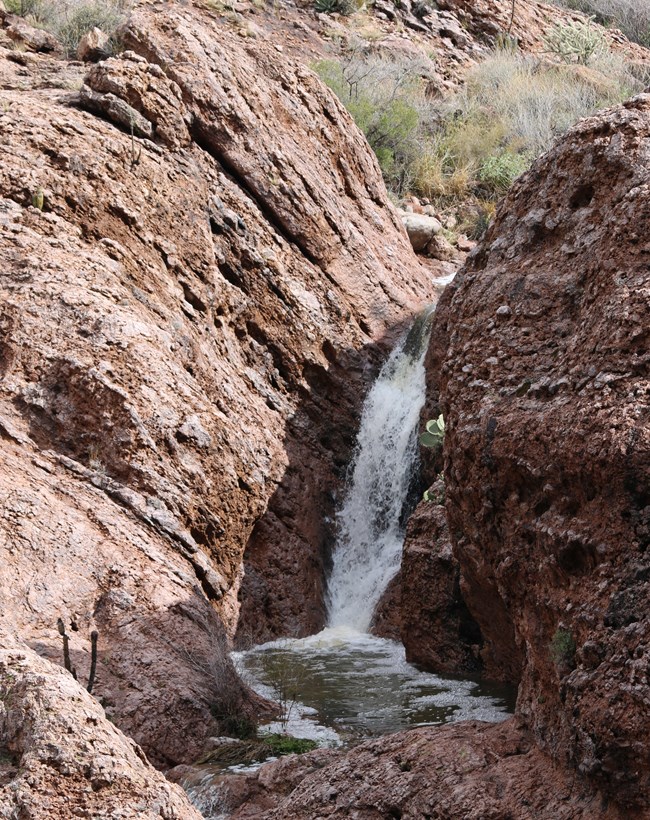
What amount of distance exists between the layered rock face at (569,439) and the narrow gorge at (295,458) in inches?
0.7

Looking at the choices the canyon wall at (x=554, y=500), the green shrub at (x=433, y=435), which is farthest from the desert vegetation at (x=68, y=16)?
the canyon wall at (x=554, y=500)

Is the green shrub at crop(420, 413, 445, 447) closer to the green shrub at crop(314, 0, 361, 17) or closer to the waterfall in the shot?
the waterfall

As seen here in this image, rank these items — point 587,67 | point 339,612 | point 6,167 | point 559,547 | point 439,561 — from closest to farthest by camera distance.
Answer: point 559,547 → point 439,561 → point 6,167 → point 339,612 → point 587,67

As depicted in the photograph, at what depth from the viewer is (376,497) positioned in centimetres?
1240

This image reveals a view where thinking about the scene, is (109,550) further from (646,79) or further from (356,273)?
(646,79)

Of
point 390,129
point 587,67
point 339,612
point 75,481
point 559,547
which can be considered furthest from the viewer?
point 587,67

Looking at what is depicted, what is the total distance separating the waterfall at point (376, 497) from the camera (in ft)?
38.2

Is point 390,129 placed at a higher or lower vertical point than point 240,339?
higher

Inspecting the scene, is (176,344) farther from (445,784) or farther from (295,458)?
(445,784)

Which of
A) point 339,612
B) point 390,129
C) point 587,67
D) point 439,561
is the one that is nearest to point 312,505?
point 339,612

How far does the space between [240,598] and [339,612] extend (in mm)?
1655

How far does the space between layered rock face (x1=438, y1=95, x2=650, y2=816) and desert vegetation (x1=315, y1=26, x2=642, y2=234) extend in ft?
46.1

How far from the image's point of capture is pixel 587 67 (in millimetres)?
25391

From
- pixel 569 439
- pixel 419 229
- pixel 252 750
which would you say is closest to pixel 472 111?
pixel 419 229
